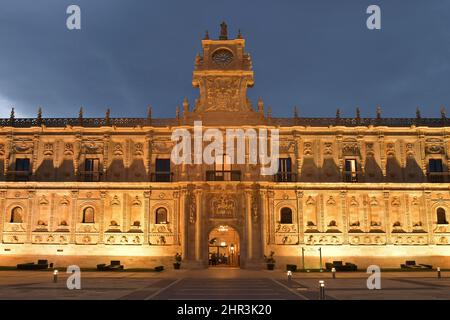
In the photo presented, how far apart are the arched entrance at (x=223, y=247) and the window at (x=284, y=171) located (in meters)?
8.13

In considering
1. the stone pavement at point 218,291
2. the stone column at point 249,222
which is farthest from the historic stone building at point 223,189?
the stone pavement at point 218,291

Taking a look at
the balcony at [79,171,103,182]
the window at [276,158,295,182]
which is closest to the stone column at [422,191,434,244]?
the window at [276,158,295,182]

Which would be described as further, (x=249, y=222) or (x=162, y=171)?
(x=162, y=171)

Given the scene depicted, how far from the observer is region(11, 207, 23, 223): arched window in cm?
5231

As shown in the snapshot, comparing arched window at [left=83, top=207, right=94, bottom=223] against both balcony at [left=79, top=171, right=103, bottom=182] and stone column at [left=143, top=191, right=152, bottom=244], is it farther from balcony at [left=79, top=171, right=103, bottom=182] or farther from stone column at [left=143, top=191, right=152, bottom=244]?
stone column at [left=143, top=191, right=152, bottom=244]

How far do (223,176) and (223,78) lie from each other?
11.0 meters

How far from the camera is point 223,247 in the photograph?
184ft

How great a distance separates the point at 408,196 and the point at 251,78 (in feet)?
69.3

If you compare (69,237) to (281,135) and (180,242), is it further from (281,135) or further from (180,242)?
(281,135)

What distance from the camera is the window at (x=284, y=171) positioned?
52656 mm

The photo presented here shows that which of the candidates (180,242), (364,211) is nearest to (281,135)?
(364,211)

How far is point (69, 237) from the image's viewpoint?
169 ft

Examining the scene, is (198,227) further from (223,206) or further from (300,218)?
(300,218)

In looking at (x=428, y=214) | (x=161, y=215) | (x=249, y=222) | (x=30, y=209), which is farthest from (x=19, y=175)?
(x=428, y=214)
